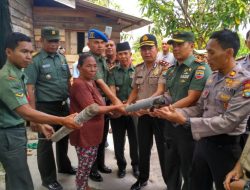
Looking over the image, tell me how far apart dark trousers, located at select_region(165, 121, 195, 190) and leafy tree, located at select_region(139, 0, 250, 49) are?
451 cm

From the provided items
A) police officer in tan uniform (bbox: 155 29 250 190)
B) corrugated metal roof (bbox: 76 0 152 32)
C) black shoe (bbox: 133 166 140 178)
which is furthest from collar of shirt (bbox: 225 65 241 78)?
corrugated metal roof (bbox: 76 0 152 32)

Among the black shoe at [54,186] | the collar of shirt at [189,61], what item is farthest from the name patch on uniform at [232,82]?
the black shoe at [54,186]

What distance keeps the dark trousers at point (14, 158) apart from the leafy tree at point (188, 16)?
559cm

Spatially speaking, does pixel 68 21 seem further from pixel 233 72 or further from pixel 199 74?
pixel 233 72

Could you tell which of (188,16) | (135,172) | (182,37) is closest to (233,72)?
(182,37)

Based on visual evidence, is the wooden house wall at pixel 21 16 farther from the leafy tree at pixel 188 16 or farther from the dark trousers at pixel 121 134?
the dark trousers at pixel 121 134

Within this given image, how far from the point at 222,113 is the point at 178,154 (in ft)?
3.08

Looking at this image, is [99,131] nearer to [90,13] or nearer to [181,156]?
[181,156]

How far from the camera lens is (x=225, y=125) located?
221 centimetres

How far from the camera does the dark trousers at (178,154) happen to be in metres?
2.98

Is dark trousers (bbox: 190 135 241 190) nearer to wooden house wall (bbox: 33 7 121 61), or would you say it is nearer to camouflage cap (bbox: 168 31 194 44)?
camouflage cap (bbox: 168 31 194 44)

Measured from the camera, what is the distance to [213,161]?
2.41 metres

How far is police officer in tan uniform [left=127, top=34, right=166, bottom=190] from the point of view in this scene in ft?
11.8

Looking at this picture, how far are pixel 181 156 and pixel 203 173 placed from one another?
1.46ft
